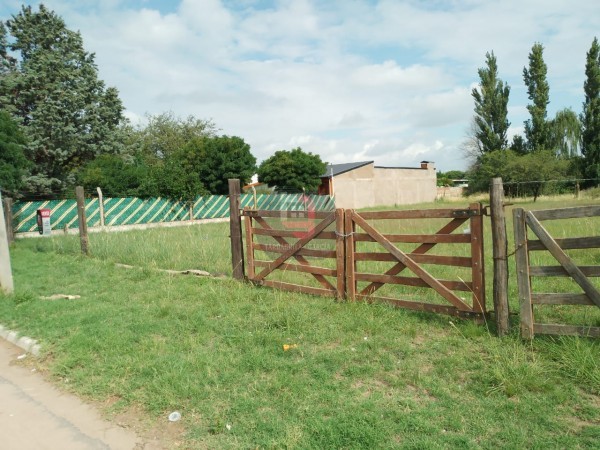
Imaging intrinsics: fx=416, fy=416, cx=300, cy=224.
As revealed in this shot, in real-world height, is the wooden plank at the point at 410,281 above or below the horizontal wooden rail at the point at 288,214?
below

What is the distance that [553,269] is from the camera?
4418 millimetres

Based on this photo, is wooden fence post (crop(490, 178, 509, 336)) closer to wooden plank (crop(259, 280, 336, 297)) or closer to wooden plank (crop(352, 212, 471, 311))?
wooden plank (crop(352, 212, 471, 311))

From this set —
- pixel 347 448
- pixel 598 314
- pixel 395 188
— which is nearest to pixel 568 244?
pixel 598 314

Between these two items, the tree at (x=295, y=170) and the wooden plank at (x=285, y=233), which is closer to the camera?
the wooden plank at (x=285, y=233)

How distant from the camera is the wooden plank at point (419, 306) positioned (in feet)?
17.0

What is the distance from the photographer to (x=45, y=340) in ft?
17.8

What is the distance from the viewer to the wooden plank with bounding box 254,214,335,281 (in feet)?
20.7

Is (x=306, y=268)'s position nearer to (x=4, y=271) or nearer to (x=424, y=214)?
(x=424, y=214)

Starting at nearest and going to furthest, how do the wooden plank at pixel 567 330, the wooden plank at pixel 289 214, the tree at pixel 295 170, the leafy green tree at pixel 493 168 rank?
the wooden plank at pixel 567 330 → the wooden plank at pixel 289 214 → the leafy green tree at pixel 493 168 → the tree at pixel 295 170

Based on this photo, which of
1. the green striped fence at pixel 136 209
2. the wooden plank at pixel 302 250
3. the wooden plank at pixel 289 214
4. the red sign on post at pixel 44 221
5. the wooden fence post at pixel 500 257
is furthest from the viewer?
the green striped fence at pixel 136 209

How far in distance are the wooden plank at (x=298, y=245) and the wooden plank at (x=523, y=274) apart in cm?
255

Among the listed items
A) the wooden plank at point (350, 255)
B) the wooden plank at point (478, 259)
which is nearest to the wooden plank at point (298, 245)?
the wooden plank at point (350, 255)

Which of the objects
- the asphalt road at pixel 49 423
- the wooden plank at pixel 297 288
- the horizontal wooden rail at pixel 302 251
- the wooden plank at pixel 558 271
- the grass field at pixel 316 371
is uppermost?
the horizontal wooden rail at pixel 302 251

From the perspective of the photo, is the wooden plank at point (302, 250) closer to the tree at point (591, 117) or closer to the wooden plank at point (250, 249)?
the wooden plank at point (250, 249)
